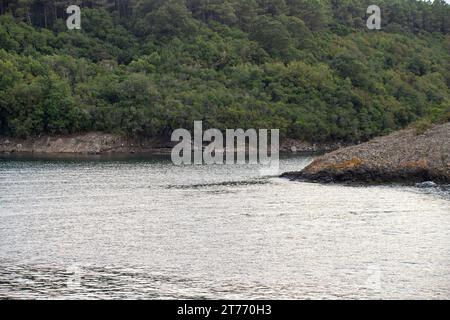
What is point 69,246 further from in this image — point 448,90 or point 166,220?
point 448,90

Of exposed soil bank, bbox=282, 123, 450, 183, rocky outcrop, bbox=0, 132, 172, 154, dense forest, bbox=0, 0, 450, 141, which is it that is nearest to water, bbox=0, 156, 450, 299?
exposed soil bank, bbox=282, 123, 450, 183

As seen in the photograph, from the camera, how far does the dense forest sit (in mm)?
132000

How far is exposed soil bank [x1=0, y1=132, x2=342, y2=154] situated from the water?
162 ft

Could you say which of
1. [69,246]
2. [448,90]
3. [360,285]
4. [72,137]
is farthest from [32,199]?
[448,90]

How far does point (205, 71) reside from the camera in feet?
497

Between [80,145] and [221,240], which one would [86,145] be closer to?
[80,145]

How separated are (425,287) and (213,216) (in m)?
21.5

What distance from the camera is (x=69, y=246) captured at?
44.2 m

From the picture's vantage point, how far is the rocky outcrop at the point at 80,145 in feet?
409

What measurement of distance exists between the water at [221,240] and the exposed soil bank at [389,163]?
3762mm

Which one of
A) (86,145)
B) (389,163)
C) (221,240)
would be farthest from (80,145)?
(221,240)

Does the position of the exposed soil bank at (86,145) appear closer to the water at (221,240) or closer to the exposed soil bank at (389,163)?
the water at (221,240)

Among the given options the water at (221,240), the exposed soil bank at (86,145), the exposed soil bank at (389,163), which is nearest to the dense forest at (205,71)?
the exposed soil bank at (86,145)

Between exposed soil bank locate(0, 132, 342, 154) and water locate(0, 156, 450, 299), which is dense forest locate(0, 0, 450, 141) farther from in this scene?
water locate(0, 156, 450, 299)
